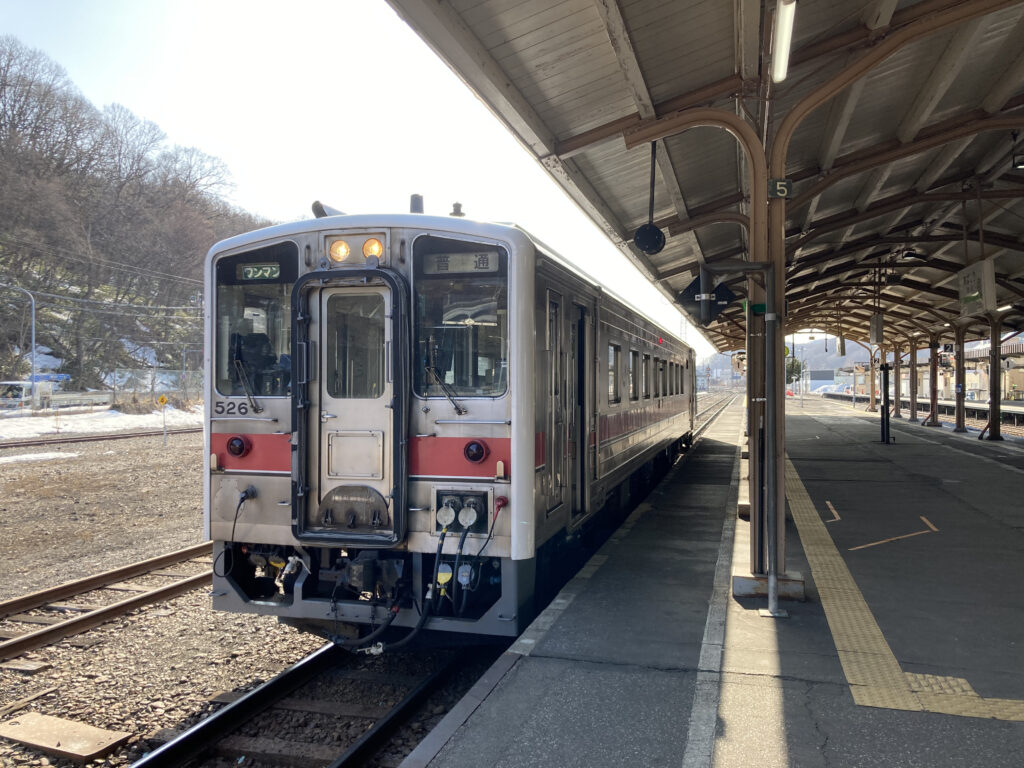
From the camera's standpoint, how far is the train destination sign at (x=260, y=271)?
5016 mm

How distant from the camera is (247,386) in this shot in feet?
16.4

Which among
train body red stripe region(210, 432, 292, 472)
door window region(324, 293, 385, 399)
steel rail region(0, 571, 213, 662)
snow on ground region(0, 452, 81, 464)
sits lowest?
steel rail region(0, 571, 213, 662)

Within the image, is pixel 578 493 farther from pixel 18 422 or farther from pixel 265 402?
pixel 18 422

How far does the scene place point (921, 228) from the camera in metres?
14.0

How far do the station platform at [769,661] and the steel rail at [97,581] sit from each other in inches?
180

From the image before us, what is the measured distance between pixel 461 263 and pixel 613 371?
11.9 feet

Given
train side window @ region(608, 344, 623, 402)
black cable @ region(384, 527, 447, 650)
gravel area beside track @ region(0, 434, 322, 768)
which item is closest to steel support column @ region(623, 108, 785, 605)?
train side window @ region(608, 344, 623, 402)

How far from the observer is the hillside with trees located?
37.3 meters

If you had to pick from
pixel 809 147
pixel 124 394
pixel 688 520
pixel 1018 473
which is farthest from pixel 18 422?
pixel 1018 473

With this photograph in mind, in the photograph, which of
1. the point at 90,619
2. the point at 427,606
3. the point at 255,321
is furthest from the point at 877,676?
the point at 90,619

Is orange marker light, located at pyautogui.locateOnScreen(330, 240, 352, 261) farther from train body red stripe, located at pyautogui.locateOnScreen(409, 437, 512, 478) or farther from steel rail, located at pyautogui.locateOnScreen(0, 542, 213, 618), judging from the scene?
steel rail, located at pyautogui.locateOnScreen(0, 542, 213, 618)

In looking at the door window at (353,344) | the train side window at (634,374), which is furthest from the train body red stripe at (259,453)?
the train side window at (634,374)

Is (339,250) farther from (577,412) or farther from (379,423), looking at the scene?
(577,412)

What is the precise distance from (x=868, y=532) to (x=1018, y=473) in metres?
6.81
